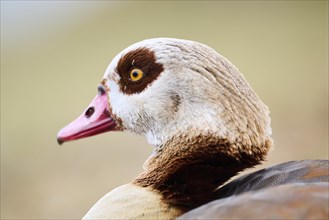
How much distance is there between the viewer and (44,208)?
5203 millimetres

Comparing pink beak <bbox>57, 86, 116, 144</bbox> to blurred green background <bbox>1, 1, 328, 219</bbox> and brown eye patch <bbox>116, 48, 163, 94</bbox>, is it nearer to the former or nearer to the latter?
brown eye patch <bbox>116, 48, 163, 94</bbox>

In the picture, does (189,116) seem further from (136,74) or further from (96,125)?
(96,125)

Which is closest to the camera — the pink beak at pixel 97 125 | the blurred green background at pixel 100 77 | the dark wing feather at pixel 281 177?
the dark wing feather at pixel 281 177

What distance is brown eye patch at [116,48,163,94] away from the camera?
2.01 metres

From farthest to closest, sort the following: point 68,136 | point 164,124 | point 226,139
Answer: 1. point 68,136
2. point 164,124
3. point 226,139

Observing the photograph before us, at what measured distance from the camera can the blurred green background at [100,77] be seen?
5.35 meters

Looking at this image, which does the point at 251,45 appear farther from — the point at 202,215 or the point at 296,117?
the point at 202,215

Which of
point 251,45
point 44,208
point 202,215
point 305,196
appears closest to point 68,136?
point 202,215

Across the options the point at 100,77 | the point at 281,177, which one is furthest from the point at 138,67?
the point at 100,77

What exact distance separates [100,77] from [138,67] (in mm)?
4935

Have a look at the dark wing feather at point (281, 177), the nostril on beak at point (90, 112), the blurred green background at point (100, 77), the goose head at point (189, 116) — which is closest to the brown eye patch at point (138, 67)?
the goose head at point (189, 116)

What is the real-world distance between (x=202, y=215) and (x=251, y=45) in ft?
18.9

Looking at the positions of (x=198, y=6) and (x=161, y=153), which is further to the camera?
(x=198, y=6)

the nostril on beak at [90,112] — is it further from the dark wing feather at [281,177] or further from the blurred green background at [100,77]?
the blurred green background at [100,77]
